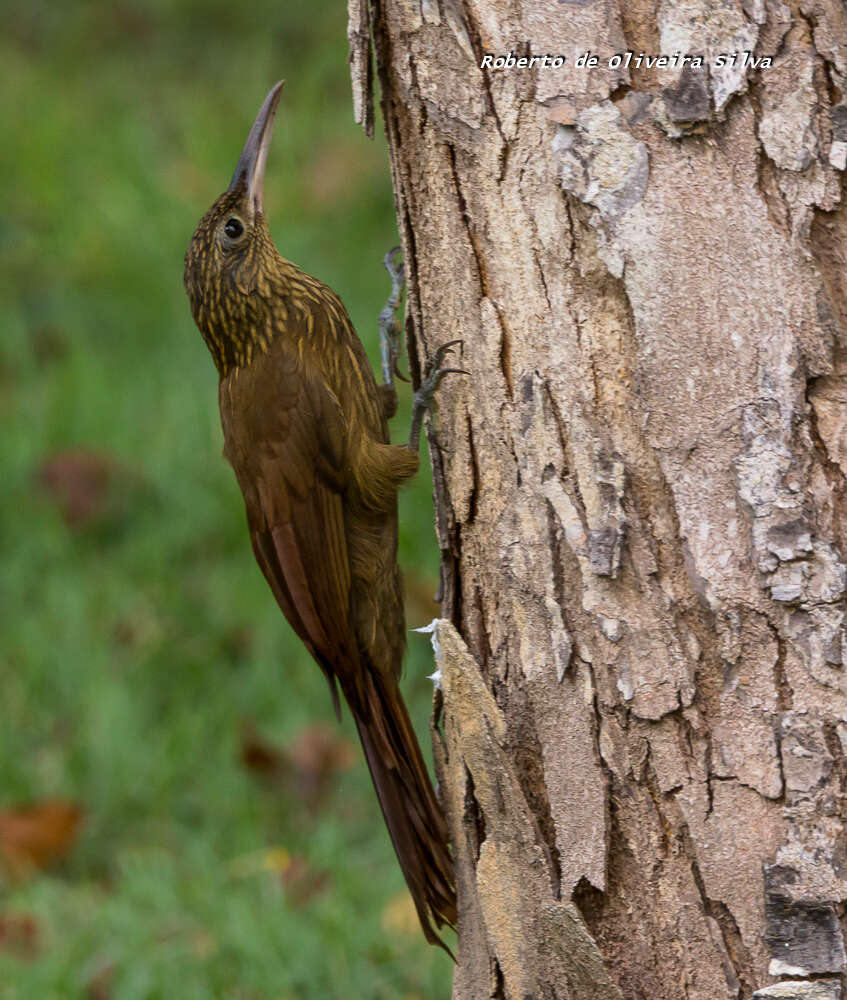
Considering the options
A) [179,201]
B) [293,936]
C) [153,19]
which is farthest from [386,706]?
[153,19]

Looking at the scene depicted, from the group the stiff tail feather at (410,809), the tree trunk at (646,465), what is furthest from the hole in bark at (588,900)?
the stiff tail feather at (410,809)

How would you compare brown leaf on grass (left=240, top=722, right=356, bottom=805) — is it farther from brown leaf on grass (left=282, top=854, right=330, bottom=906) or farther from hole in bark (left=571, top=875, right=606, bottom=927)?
hole in bark (left=571, top=875, right=606, bottom=927)

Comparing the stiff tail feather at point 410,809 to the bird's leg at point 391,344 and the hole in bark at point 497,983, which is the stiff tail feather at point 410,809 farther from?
the bird's leg at point 391,344

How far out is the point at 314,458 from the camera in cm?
287

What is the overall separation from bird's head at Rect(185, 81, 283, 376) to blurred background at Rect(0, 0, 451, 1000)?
4.36 ft

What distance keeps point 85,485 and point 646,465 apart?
3.55 meters

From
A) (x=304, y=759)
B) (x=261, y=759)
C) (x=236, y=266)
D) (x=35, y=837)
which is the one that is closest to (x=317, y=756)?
(x=304, y=759)

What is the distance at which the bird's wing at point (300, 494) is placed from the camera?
275 centimetres

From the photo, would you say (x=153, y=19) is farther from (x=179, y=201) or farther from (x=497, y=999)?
(x=497, y=999)

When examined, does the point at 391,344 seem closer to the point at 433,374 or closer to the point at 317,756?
the point at 433,374

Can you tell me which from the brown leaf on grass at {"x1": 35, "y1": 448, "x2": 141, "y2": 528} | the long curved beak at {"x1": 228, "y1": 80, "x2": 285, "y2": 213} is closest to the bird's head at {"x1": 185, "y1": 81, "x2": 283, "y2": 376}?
the long curved beak at {"x1": 228, "y1": 80, "x2": 285, "y2": 213}

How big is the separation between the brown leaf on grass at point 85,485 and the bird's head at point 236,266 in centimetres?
197

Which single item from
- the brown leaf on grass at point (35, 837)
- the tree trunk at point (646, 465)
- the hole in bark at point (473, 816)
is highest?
the tree trunk at point (646, 465)

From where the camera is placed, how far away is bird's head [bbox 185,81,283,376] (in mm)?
3111
